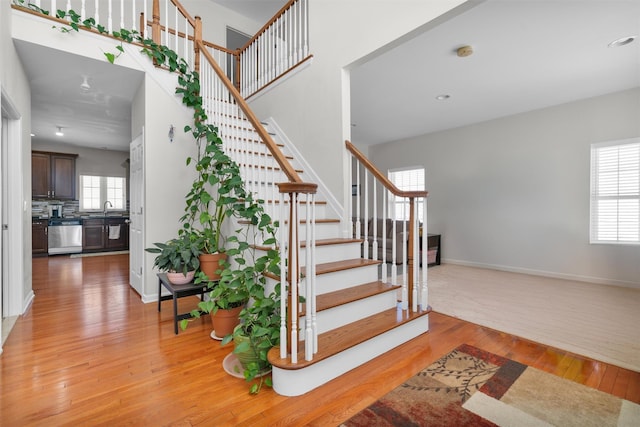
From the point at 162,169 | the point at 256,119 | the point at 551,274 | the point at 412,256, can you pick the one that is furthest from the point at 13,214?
the point at 551,274

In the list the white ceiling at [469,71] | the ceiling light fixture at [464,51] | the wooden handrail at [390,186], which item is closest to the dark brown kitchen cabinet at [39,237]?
the white ceiling at [469,71]

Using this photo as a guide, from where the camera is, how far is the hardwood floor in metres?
1.54

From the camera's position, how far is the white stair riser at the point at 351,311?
2.11m

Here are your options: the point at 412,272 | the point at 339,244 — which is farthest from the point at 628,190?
the point at 339,244

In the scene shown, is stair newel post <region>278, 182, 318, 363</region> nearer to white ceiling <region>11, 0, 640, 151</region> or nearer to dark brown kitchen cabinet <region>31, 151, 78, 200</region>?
white ceiling <region>11, 0, 640, 151</region>

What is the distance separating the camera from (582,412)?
1576mm

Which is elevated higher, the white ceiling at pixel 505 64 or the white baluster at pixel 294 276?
the white ceiling at pixel 505 64

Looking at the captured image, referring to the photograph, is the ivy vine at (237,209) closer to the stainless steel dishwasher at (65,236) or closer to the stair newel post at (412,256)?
the stair newel post at (412,256)

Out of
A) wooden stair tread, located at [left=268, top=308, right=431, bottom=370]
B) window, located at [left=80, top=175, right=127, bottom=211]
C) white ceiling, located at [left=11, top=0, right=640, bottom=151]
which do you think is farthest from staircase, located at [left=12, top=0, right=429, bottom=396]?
window, located at [left=80, top=175, right=127, bottom=211]

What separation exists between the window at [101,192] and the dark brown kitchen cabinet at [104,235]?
0.93 meters

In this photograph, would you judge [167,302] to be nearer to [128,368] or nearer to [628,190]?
[128,368]

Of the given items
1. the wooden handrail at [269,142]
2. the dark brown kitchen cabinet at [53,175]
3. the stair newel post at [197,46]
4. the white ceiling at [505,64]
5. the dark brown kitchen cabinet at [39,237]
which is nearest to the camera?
the wooden handrail at [269,142]

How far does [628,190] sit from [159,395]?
19.9ft

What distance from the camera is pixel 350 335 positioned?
207 cm
